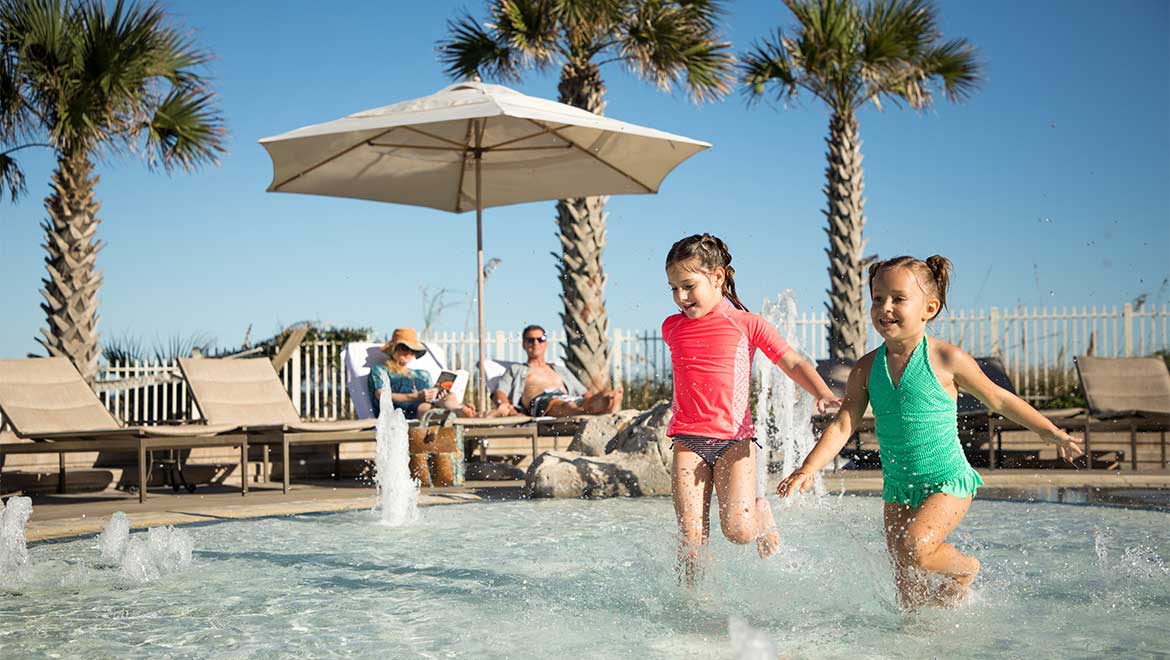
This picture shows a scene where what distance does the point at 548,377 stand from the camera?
388 inches

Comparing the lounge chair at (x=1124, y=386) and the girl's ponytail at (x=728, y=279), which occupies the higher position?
the girl's ponytail at (x=728, y=279)

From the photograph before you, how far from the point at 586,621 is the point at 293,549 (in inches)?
82.0

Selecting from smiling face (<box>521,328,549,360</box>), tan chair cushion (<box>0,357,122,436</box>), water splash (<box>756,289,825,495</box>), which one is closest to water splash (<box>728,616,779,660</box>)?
water splash (<box>756,289,825,495</box>)

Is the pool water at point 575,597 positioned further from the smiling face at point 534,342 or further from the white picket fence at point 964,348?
the white picket fence at point 964,348

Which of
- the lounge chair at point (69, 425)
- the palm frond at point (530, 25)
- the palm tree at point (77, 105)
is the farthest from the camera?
the palm frond at point (530, 25)

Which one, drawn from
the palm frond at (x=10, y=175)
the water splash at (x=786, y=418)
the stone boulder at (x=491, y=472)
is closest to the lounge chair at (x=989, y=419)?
the water splash at (x=786, y=418)

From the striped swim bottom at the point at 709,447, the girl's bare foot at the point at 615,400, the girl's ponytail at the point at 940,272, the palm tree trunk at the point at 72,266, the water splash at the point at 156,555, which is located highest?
the palm tree trunk at the point at 72,266

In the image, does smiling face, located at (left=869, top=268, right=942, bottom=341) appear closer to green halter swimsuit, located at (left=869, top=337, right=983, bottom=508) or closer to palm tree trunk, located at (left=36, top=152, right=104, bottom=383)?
green halter swimsuit, located at (left=869, top=337, right=983, bottom=508)

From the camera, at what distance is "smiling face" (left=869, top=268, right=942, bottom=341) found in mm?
3098

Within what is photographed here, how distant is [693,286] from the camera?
11.9ft

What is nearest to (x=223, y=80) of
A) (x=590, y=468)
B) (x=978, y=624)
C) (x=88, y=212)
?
Answer: (x=88, y=212)

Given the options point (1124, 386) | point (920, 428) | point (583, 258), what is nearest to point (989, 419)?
point (1124, 386)

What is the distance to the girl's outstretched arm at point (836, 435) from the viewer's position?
9.52 ft

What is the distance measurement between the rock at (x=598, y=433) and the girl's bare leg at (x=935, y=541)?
4.39 meters
